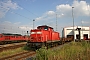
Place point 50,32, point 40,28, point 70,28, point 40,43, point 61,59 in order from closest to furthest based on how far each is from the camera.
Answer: point 61,59 → point 40,43 → point 40,28 → point 50,32 → point 70,28

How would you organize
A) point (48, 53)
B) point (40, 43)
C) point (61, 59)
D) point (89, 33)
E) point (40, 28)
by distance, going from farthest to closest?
point (89, 33)
point (40, 28)
point (40, 43)
point (48, 53)
point (61, 59)

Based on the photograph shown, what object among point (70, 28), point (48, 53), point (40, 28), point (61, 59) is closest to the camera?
point (61, 59)

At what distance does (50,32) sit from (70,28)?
52451 mm

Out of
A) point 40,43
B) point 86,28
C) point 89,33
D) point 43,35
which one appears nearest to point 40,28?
point 43,35

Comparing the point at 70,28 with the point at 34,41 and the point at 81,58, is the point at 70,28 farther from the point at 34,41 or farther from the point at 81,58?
the point at 81,58

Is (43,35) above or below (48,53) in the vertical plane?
above

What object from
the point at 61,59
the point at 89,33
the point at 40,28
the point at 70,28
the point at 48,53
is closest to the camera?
the point at 61,59

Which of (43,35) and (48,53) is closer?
(48,53)

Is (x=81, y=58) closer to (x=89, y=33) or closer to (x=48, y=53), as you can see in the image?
(x=48, y=53)

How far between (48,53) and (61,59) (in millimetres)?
1216

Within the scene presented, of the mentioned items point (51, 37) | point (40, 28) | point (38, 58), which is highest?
point (40, 28)

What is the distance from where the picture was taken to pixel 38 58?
10.0 meters

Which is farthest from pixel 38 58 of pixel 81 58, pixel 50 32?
pixel 50 32

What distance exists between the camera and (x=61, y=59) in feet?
29.8
